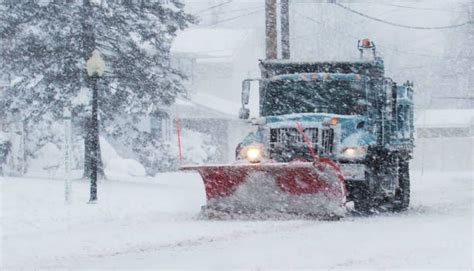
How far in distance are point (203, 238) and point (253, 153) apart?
10.5 ft

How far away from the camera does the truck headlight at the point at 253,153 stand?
13.9m

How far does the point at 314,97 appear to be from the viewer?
1488 cm

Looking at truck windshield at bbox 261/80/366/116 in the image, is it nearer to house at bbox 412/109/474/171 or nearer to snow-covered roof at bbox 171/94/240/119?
snow-covered roof at bbox 171/94/240/119

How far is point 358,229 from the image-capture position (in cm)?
1198

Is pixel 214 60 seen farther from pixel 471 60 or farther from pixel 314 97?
pixel 314 97

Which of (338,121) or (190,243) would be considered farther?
(338,121)

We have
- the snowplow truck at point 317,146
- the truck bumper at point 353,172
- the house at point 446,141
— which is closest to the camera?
the snowplow truck at point 317,146

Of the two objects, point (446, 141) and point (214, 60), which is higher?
point (214, 60)

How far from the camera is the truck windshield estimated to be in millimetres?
14703

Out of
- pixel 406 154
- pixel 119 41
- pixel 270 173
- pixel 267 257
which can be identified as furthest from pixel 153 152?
pixel 267 257

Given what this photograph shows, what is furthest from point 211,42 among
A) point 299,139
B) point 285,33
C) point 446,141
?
point 299,139

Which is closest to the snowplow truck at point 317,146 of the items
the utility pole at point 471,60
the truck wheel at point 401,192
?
the truck wheel at point 401,192

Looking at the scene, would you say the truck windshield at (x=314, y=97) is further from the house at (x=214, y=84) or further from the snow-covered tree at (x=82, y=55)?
the house at (x=214, y=84)

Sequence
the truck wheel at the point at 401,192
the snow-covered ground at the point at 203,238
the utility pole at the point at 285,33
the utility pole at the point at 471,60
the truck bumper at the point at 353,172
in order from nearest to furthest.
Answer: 1. the snow-covered ground at the point at 203,238
2. the truck bumper at the point at 353,172
3. the truck wheel at the point at 401,192
4. the utility pole at the point at 285,33
5. the utility pole at the point at 471,60
